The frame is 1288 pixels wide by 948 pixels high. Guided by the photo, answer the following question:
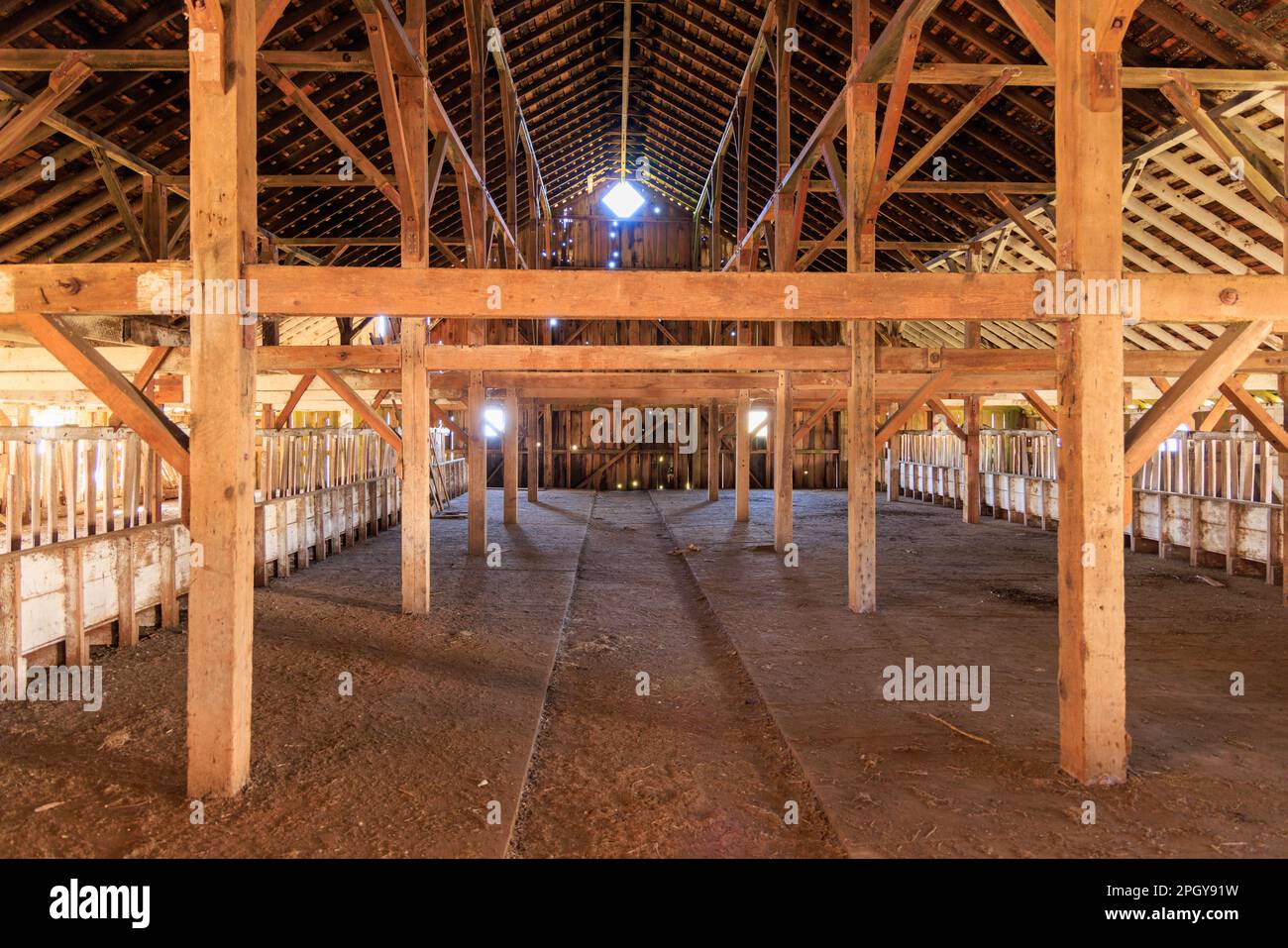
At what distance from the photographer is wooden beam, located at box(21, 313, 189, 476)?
362 cm

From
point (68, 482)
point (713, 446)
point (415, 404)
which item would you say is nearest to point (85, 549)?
point (68, 482)

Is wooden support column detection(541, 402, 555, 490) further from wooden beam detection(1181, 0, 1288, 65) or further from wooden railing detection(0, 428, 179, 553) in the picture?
wooden beam detection(1181, 0, 1288, 65)

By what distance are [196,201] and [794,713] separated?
14.6ft

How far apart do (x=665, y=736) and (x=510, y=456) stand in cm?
1141

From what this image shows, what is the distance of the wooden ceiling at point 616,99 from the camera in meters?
8.26

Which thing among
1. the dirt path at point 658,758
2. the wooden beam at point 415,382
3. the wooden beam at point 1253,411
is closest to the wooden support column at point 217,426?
the dirt path at point 658,758

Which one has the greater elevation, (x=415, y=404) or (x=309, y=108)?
(x=309, y=108)

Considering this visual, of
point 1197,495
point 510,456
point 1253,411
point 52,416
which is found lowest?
point 1197,495

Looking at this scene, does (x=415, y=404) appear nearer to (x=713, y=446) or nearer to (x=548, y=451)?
(x=713, y=446)

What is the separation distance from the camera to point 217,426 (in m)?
3.56

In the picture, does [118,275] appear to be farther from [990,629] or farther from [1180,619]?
[1180,619]

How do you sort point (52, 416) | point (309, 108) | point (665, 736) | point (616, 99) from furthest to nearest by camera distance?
point (616, 99) → point (52, 416) → point (309, 108) → point (665, 736)

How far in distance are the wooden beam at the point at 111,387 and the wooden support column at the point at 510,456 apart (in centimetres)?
1120

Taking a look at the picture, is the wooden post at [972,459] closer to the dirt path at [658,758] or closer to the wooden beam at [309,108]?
the dirt path at [658,758]
